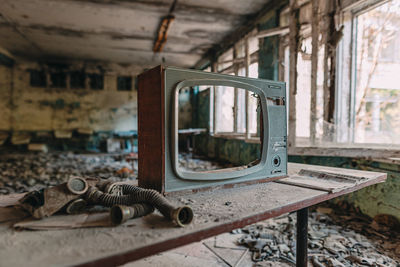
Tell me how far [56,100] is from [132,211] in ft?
28.0

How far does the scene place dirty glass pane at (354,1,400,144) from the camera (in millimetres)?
2104

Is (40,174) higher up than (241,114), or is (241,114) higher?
(241,114)

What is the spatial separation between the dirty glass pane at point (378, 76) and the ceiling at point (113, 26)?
6.11 feet

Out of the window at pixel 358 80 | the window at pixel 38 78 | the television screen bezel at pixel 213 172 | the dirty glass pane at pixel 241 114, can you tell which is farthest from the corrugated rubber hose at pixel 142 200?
the window at pixel 38 78

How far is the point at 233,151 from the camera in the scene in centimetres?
505

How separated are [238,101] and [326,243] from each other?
3143mm

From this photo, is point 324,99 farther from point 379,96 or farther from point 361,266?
point 361,266

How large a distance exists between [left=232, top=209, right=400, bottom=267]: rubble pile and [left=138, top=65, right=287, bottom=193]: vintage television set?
0.91 m

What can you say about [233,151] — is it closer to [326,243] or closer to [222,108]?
[222,108]

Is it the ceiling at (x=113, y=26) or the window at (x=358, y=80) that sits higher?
the ceiling at (x=113, y=26)

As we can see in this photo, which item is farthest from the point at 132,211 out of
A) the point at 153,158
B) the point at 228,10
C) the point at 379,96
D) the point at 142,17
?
the point at 142,17

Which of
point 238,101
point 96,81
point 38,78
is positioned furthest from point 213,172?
point 38,78

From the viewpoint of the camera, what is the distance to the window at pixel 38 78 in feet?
25.2

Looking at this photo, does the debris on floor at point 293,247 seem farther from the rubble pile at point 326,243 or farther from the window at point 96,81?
the window at point 96,81
